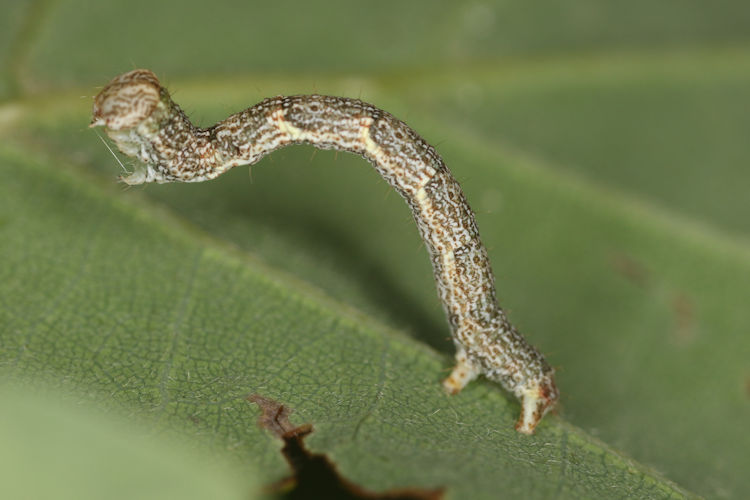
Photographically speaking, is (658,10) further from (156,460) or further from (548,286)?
(156,460)

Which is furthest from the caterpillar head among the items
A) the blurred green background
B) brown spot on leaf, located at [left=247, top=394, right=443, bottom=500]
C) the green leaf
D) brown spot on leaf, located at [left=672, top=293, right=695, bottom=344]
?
brown spot on leaf, located at [left=672, top=293, right=695, bottom=344]

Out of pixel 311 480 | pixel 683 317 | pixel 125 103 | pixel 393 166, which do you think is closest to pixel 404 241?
pixel 393 166

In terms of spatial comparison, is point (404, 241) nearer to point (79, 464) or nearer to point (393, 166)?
point (393, 166)

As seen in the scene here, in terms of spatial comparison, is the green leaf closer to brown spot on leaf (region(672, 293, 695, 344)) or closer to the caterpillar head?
the caterpillar head

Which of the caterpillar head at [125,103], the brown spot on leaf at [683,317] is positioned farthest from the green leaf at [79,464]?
the brown spot on leaf at [683,317]

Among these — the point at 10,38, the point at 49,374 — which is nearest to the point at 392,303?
the point at 49,374

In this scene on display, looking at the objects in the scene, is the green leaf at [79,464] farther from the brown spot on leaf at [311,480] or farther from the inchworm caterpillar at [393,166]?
the inchworm caterpillar at [393,166]
